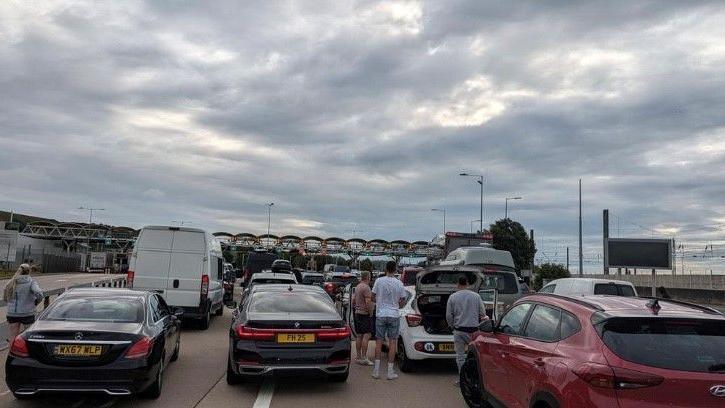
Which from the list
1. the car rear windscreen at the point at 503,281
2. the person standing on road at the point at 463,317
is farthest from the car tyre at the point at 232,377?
the car rear windscreen at the point at 503,281

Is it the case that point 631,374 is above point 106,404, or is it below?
above

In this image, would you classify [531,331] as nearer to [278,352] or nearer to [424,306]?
[278,352]

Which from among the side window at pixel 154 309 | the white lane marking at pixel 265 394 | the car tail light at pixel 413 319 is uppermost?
the side window at pixel 154 309

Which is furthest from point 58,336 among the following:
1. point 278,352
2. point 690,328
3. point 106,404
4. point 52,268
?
point 52,268

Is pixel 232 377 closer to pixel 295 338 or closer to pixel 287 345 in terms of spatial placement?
pixel 287 345

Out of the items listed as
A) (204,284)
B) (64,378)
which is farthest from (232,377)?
(204,284)

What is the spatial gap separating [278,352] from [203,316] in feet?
26.3

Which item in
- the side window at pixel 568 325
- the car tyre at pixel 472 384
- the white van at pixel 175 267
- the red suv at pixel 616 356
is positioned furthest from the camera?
the white van at pixel 175 267

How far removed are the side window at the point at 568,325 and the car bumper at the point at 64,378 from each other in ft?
15.4

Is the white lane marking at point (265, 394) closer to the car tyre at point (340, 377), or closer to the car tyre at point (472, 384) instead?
the car tyre at point (340, 377)

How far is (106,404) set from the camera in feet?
25.2

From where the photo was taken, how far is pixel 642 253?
3734 centimetres

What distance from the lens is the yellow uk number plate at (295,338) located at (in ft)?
27.2

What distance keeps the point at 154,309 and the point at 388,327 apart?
3586mm
